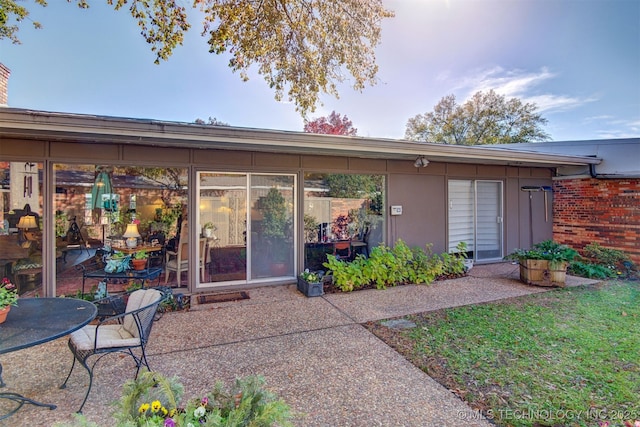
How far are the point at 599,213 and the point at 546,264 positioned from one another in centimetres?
333

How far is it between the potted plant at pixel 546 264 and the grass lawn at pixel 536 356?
81cm

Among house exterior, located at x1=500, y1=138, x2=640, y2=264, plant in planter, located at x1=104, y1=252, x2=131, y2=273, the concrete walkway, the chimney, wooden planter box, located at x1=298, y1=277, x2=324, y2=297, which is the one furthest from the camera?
the chimney

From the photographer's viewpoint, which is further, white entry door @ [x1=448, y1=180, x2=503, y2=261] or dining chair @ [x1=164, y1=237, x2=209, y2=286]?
white entry door @ [x1=448, y1=180, x2=503, y2=261]

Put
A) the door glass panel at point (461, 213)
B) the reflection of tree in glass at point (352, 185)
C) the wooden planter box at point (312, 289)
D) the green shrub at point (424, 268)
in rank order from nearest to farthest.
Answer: the wooden planter box at point (312, 289) < the green shrub at point (424, 268) < the reflection of tree in glass at point (352, 185) < the door glass panel at point (461, 213)

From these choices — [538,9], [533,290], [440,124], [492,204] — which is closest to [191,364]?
[533,290]

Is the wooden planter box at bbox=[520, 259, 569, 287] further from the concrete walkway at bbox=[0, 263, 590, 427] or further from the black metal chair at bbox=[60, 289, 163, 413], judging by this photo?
the black metal chair at bbox=[60, 289, 163, 413]

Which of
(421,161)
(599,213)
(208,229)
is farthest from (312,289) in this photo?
(599,213)

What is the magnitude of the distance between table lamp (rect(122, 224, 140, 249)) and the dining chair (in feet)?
1.73

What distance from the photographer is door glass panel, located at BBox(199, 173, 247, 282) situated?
17.9 ft

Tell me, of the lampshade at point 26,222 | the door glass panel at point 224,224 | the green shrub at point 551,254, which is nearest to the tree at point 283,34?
the door glass panel at point 224,224

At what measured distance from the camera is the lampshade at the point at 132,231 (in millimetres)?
5117

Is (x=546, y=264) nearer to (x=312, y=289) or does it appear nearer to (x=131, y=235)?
(x=312, y=289)

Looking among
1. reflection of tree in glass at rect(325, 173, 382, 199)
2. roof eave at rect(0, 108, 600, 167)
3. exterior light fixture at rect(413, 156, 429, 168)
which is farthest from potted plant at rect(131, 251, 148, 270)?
exterior light fixture at rect(413, 156, 429, 168)

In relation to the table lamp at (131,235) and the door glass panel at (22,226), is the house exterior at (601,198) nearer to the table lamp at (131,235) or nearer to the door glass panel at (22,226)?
the table lamp at (131,235)
